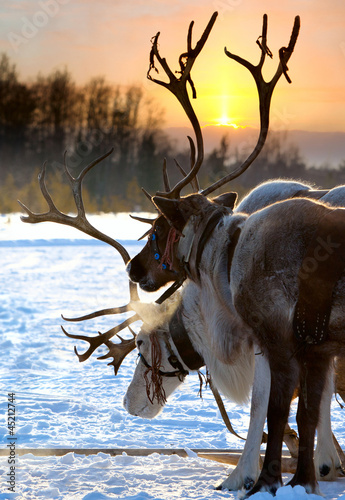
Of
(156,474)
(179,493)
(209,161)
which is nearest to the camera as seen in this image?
(179,493)

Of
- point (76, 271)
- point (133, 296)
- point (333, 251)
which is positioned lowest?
point (76, 271)

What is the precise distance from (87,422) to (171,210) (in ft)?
7.61

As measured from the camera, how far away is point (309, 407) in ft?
10.6

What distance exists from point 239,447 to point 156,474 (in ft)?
3.58

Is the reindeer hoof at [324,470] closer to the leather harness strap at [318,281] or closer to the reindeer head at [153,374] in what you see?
the reindeer head at [153,374]

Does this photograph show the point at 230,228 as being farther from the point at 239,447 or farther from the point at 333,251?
the point at 239,447

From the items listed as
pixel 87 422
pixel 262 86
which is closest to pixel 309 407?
pixel 262 86

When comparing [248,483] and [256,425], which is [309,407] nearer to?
[256,425]

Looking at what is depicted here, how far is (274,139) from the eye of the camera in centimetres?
3062

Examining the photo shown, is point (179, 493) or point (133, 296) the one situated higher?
point (133, 296)

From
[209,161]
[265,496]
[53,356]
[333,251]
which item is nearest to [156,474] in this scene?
[265,496]

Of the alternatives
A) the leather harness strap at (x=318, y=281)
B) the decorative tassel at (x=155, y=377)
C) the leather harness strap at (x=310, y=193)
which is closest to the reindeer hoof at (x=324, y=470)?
the decorative tassel at (x=155, y=377)

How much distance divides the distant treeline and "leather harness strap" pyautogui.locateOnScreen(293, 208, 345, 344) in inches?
1044

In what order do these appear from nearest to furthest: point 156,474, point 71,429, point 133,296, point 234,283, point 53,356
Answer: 1. point 234,283
2. point 156,474
3. point 133,296
4. point 71,429
5. point 53,356
